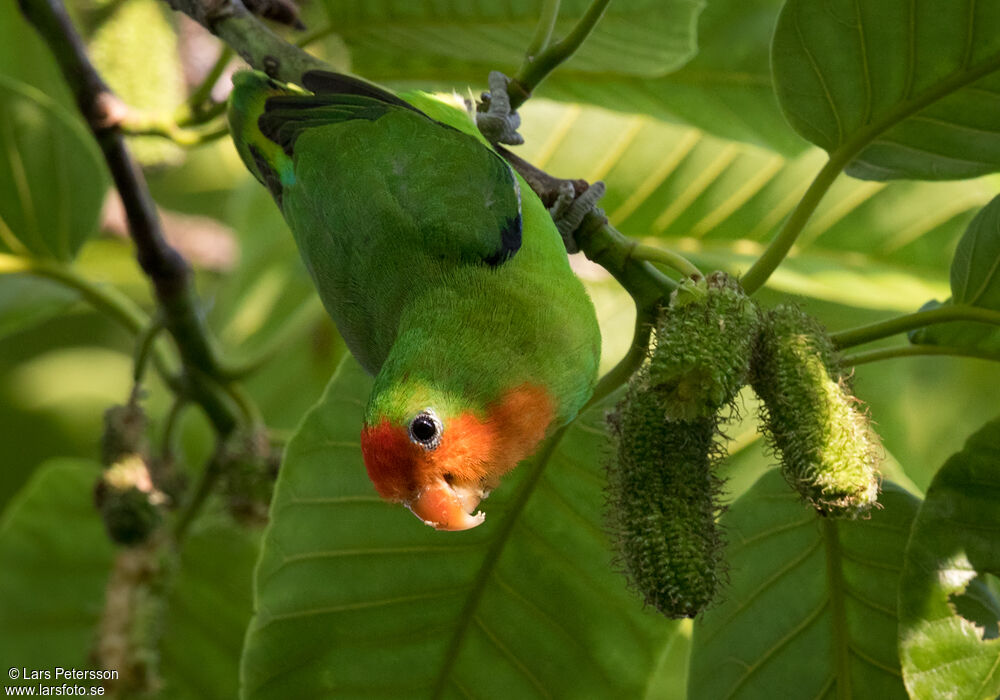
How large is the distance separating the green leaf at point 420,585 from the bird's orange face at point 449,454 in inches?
9.8

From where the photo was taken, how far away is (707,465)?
153 cm

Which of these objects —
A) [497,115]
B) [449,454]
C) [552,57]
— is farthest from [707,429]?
[497,115]

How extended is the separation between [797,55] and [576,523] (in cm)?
97

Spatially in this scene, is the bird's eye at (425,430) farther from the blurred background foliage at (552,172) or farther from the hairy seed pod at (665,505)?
the blurred background foliage at (552,172)

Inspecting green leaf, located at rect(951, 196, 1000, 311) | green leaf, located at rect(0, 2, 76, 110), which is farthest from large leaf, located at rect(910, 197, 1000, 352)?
green leaf, located at rect(0, 2, 76, 110)

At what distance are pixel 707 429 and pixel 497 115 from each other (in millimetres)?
926

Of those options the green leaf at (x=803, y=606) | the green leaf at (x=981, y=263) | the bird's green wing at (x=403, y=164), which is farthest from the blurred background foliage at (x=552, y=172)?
the green leaf at (x=981, y=263)

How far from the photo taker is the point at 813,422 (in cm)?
143

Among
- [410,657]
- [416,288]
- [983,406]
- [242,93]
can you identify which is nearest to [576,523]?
[410,657]

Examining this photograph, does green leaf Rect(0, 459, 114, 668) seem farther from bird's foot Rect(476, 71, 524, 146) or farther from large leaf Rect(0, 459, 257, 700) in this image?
bird's foot Rect(476, 71, 524, 146)

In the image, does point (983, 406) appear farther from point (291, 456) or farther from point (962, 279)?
point (291, 456)

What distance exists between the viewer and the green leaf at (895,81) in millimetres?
1724

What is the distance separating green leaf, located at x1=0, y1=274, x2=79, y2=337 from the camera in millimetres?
2518

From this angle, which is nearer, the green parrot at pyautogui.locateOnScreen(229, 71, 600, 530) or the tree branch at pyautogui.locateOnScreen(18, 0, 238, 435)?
the green parrot at pyautogui.locateOnScreen(229, 71, 600, 530)
